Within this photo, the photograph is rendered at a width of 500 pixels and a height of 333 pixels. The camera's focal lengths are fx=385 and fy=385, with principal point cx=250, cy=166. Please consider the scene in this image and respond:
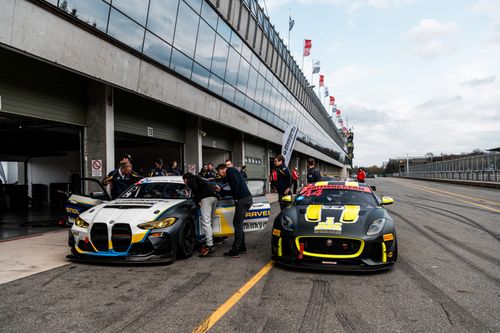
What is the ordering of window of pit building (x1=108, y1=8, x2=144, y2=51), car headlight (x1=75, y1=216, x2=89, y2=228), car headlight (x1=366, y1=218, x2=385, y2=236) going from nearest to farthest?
1. car headlight (x1=366, y1=218, x2=385, y2=236)
2. car headlight (x1=75, y1=216, x2=89, y2=228)
3. window of pit building (x1=108, y1=8, x2=144, y2=51)

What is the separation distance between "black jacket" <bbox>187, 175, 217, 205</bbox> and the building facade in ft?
15.0

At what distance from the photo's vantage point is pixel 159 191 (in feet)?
23.1

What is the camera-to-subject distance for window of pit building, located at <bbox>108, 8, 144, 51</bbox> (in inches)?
413

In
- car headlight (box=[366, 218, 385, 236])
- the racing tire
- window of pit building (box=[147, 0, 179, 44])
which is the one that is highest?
window of pit building (box=[147, 0, 179, 44])

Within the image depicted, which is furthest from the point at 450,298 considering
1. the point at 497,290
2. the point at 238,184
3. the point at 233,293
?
the point at 238,184

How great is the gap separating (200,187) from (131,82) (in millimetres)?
6209

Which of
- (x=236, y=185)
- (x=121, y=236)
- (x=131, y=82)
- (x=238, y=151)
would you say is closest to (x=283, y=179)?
(x=236, y=185)

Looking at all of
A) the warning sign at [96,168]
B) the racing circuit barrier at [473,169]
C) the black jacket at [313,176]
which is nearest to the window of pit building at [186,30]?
the warning sign at [96,168]

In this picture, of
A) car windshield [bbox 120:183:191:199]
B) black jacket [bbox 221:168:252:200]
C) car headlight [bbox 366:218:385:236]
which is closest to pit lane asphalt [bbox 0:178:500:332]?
car headlight [bbox 366:218:385:236]

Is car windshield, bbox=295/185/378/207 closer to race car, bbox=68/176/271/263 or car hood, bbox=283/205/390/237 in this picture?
car hood, bbox=283/205/390/237

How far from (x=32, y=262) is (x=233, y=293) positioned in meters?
3.69

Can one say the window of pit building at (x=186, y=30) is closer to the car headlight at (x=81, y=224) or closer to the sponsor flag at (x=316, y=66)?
the car headlight at (x=81, y=224)

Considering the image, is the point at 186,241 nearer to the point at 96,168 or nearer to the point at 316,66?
the point at 96,168

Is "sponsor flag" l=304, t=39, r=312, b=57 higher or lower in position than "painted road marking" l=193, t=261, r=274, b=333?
higher
